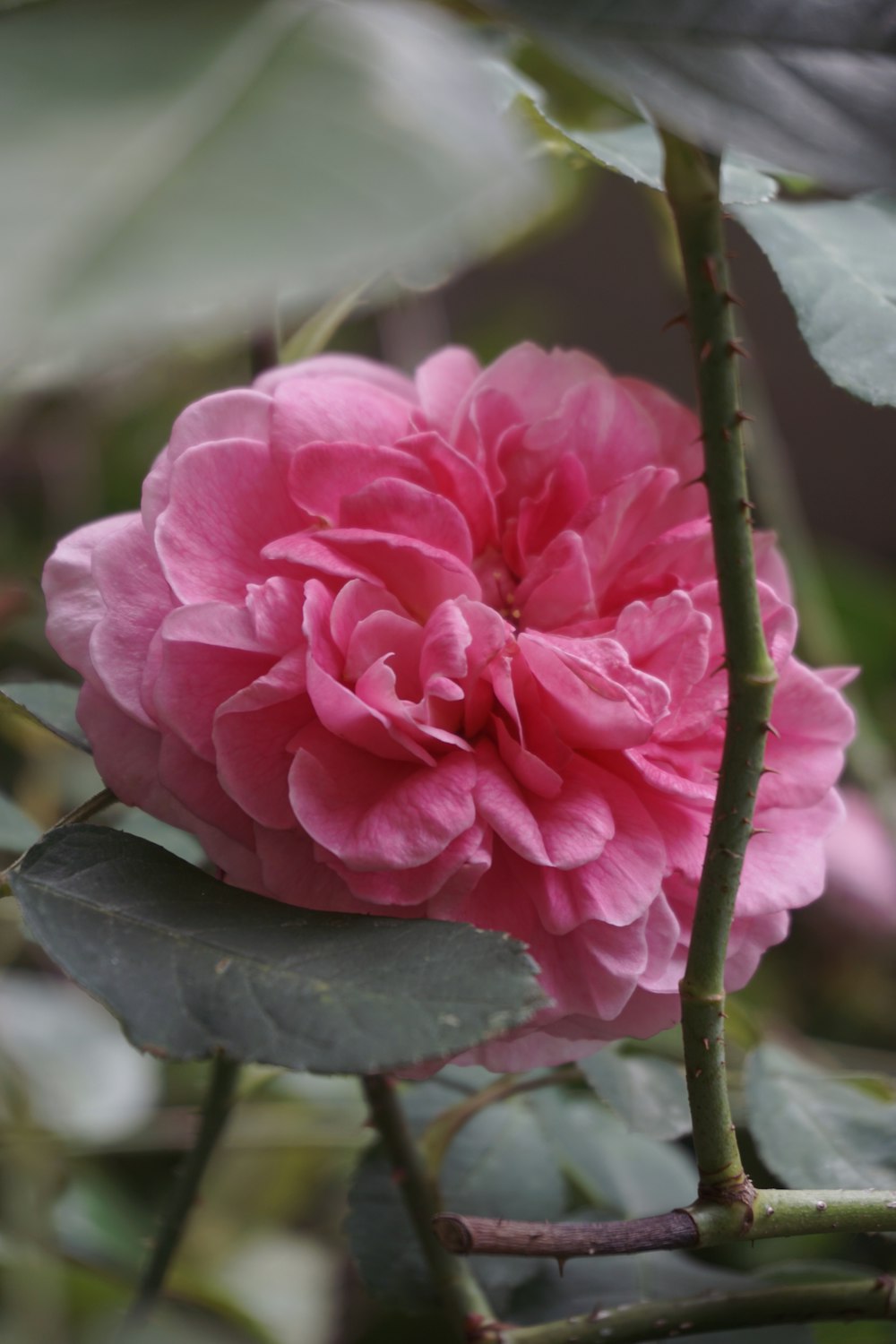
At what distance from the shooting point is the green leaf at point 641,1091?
0.30m

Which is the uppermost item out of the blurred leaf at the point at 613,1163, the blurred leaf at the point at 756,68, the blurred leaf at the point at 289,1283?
the blurred leaf at the point at 756,68

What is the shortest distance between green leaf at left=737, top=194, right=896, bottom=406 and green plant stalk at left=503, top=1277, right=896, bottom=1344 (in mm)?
180

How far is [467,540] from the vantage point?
0.23 meters

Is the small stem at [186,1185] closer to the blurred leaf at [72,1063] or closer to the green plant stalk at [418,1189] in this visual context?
the green plant stalk at [418,1189]

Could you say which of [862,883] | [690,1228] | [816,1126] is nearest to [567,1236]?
[690,1228]

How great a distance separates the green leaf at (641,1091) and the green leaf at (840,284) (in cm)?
18

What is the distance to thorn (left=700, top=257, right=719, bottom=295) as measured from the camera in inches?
6.8

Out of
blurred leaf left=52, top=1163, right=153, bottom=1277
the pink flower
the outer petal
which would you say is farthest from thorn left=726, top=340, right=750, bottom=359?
the pink flower

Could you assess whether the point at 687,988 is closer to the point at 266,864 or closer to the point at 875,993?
the point at 266,864

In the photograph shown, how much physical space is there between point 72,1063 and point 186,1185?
1.13ft

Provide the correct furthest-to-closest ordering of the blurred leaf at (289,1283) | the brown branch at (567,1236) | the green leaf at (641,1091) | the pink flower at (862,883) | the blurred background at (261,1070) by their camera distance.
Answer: the pink flower at (862,883) < the blurred leaf at (289,1283) < the blurred background at (261,1070) < the green leaf at (641,1091) < the brown branch at (567,1236)

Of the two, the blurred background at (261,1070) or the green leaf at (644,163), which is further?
the blurred background at (261,1070)

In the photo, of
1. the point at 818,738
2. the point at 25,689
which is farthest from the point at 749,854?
the point at 25,689

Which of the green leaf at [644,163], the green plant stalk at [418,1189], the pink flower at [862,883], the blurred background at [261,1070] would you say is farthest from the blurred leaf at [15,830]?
the pink flower at [862,883]
